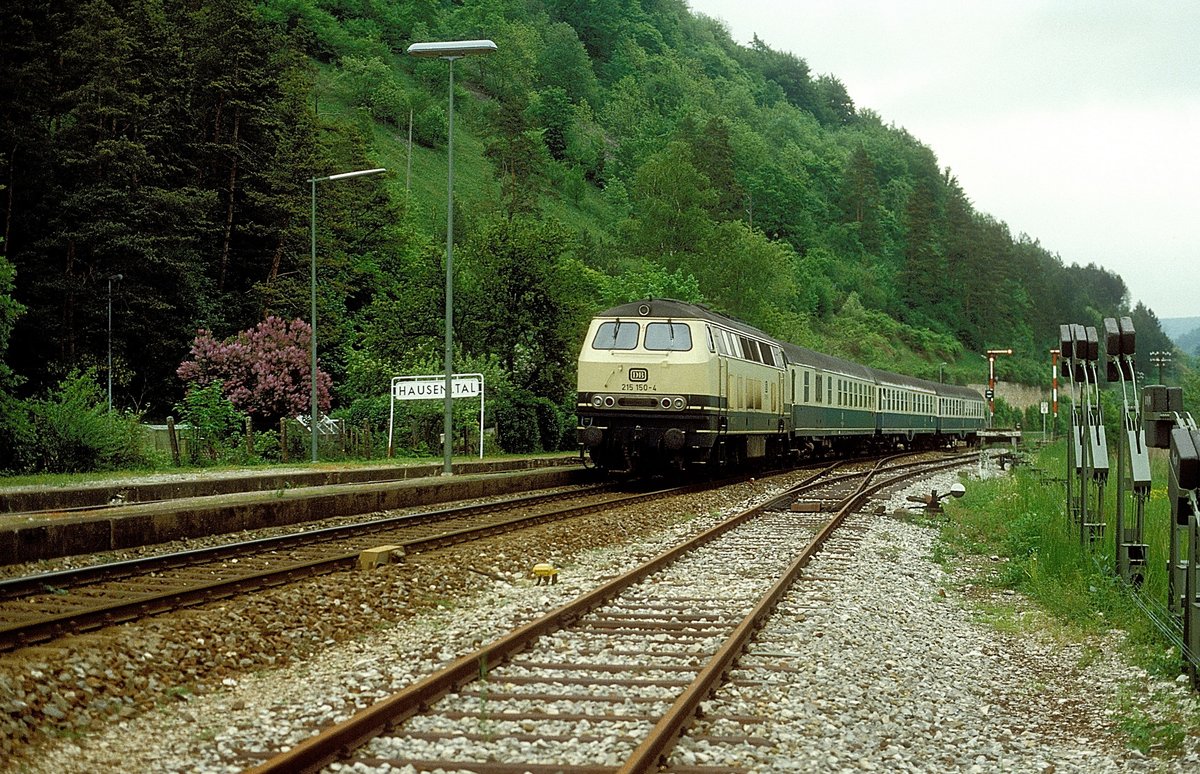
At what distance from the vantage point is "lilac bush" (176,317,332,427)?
A: 41.3 metres

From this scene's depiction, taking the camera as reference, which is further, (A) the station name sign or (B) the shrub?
(B) the shrub

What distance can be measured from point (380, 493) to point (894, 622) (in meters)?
10.4

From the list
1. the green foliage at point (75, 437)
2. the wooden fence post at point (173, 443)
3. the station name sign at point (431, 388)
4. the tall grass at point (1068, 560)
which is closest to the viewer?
the tall grass at point (1068, 560)

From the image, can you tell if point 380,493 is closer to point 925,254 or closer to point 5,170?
point 5,170

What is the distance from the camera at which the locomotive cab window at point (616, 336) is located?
72.2ft

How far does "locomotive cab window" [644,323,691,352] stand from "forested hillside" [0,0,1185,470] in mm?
13950

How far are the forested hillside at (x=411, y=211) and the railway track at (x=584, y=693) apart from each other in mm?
20393

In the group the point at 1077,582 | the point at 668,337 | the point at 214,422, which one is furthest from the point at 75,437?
the point at 1077,582


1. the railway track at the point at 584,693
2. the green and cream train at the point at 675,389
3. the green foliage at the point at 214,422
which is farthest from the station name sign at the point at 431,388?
the railway track at the point at 584,693

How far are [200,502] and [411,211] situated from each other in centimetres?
5734

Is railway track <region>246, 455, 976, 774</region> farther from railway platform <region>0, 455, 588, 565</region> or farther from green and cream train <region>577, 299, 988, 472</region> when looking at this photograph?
green and cream train <region>577, 299, 988, 472</region>

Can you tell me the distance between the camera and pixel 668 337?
21656mm

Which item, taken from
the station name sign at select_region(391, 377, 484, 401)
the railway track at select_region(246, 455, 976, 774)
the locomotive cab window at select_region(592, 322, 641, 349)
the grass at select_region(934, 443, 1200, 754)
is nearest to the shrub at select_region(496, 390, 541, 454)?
the station name sign at select_region(391, 377, 484, 401)

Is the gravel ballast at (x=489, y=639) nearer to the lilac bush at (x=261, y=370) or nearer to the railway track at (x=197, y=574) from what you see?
the railway track at (x=197, y=574)
